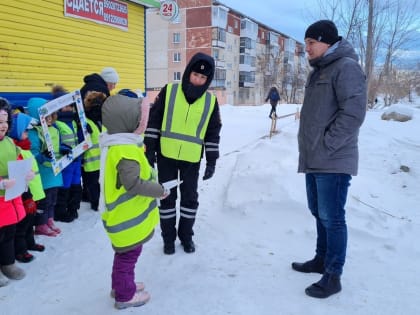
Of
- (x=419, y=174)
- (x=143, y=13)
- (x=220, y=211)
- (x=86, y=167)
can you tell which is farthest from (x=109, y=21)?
(x=419, y=174)

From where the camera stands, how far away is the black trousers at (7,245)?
3.17 m

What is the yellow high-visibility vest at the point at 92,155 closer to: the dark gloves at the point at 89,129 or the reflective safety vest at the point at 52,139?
the dark gloves at the point at 89,129

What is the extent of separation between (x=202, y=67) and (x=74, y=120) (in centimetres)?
207

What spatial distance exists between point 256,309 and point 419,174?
5.25 meters

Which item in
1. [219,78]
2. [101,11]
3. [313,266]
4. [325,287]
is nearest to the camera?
[325,287]

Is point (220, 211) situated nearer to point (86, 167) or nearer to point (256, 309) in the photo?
point (86, 167)

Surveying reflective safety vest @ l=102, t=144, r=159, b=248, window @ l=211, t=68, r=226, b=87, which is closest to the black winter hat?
reflective safety vest @ l=102, t=144, r=159, b=248

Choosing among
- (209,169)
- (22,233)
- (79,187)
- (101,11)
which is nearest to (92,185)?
(79,187)

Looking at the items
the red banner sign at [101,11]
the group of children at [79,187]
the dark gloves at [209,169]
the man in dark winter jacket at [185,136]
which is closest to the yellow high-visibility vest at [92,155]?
the group of children at [79,187]

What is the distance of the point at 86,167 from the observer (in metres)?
4.97

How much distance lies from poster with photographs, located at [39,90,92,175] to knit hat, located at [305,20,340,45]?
276cm

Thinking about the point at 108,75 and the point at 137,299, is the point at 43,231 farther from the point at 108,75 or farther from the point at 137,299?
the point at 108,75

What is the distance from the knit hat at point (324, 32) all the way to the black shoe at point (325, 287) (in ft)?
5.81

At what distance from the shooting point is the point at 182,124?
3500mm
